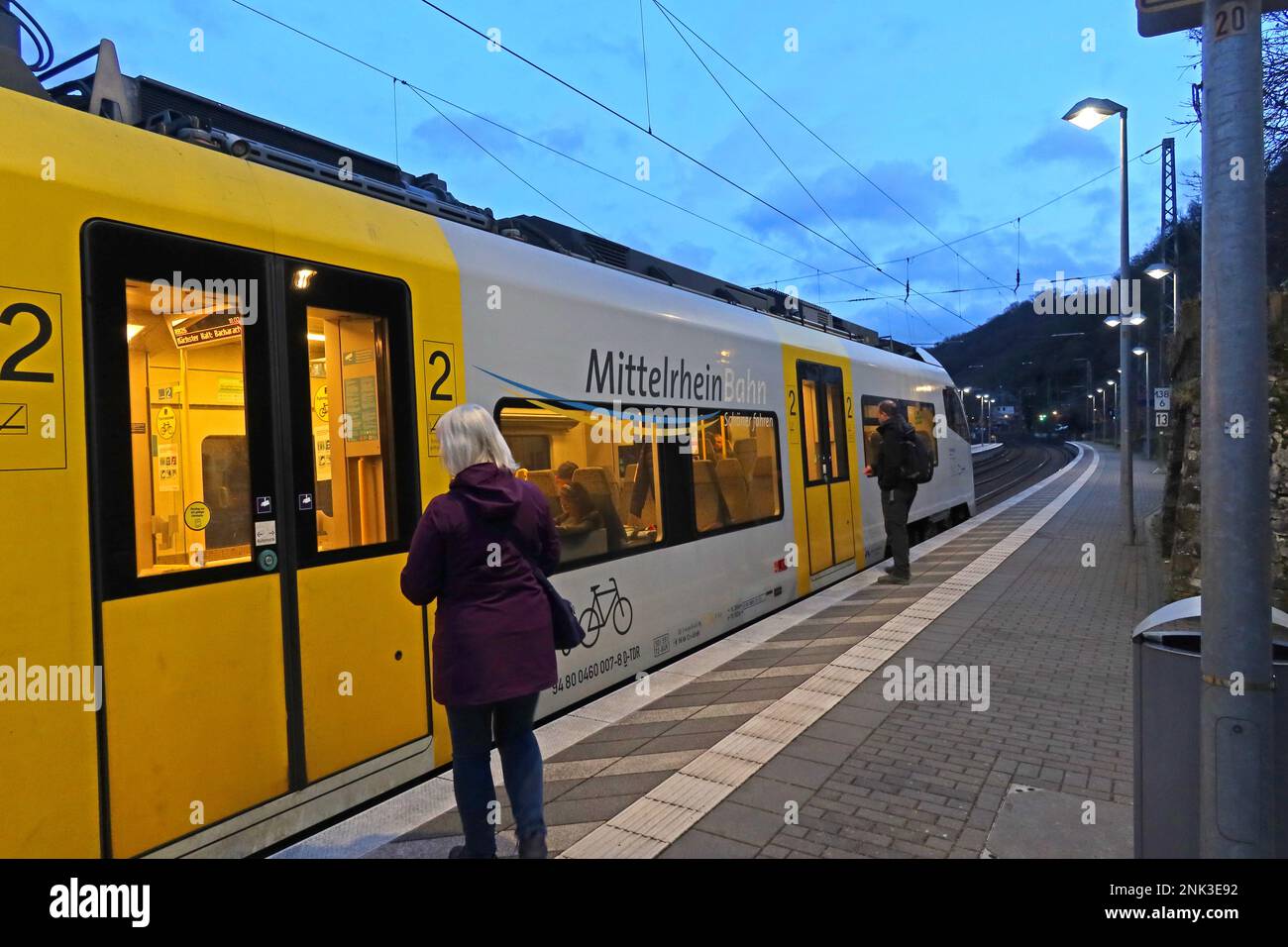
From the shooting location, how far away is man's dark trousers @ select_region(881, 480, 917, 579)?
28.3 feet

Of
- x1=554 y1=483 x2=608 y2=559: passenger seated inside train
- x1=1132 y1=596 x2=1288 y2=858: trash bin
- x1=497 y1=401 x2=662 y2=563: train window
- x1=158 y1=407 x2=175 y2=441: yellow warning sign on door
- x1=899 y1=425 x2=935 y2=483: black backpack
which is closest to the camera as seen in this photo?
x1=1132 y1=596 x2=1288 y2=858: trash bin

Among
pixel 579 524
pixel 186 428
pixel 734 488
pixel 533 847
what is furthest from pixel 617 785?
pixel 734 488

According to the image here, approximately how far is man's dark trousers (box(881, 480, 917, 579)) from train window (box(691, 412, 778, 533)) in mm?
1490

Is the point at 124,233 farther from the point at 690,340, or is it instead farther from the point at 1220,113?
the point at 690,340

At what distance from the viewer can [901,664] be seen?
5.83 meters

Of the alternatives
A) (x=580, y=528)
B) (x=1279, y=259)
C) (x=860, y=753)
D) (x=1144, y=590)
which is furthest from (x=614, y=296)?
(x=1279, y=259)

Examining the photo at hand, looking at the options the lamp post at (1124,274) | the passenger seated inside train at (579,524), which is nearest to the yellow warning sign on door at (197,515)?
the passenger seated inside train at (579,524)

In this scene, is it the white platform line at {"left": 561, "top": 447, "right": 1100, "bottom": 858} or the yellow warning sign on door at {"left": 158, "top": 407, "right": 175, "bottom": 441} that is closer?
the yellow warning sign on door at {"left": 158, "top": 407, "right": 175, "bottom": 441}

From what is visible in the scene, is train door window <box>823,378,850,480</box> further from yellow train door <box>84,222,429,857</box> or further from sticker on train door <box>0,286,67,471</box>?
sticker on train door <box>0,286,67,471</box>

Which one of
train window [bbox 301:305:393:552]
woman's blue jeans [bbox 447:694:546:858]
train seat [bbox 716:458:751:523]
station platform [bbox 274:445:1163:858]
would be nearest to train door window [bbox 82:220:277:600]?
train window [bbox 301:305:393:552]

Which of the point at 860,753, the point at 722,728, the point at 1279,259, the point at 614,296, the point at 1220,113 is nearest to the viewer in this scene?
the point at 1220,113

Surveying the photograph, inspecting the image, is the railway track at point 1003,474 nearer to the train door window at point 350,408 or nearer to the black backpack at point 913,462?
the black backpack at point 913,462

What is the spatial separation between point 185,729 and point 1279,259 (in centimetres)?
2183
